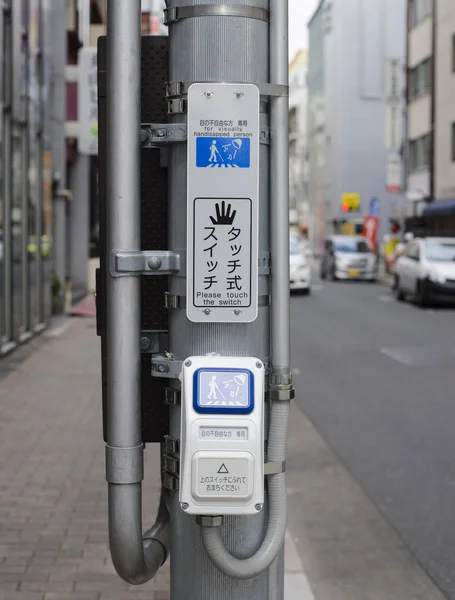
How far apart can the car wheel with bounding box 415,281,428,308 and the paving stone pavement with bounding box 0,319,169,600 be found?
1553cm

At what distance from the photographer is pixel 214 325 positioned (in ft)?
8.61

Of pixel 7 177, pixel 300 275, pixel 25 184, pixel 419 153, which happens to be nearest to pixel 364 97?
pixel 419 153

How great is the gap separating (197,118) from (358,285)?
119ft

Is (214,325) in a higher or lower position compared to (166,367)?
higher

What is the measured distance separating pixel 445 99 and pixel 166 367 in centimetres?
4046

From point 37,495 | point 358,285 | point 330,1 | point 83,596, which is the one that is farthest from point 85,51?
point 330,1

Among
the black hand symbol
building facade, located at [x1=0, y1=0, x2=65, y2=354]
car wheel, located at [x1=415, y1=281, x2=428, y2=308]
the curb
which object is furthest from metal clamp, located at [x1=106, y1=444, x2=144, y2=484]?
car wheel, located at [x1=415, y1=281, x2=428, y2=308]

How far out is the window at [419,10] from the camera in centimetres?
4400

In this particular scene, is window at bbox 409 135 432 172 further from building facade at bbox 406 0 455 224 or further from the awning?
the awning

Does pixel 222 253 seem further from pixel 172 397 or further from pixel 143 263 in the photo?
pixel 172 397

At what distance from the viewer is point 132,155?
264cm

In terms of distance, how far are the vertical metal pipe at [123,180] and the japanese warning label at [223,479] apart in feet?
0.96

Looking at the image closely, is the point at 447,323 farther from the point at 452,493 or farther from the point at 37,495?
the point at 37,495

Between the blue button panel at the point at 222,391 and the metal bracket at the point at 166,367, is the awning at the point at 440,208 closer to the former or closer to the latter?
the metal bracket at the point at 166,367
